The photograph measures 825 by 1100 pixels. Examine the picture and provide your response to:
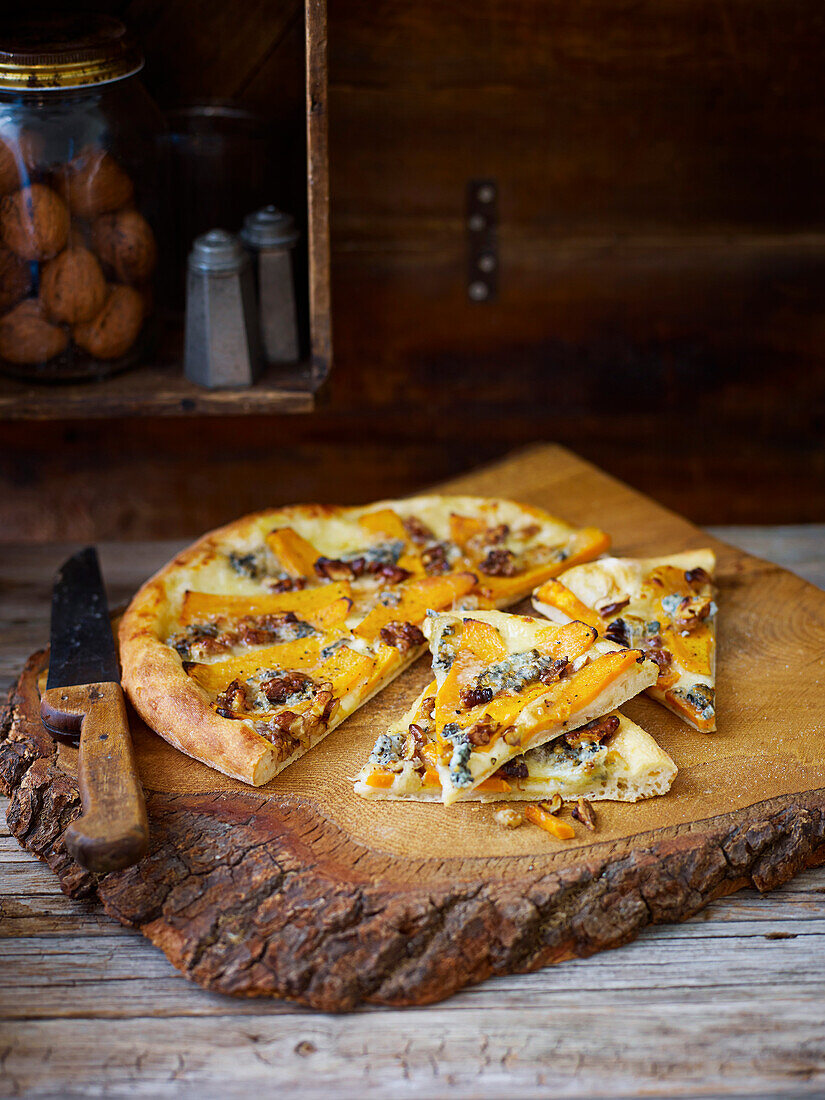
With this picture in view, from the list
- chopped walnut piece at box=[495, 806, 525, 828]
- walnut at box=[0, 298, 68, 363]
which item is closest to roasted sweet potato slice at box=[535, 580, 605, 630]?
chopped walnut piece at box=[495, 806, 525, 828]

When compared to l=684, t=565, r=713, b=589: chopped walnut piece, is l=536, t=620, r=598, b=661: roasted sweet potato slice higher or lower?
higher

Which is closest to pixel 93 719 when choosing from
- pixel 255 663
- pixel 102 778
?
pixel 102 778

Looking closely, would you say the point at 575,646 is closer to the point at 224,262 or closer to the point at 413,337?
the point at 224,262

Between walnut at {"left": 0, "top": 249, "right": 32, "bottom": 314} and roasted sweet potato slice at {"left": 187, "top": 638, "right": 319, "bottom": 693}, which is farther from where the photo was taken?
walnut at {"left": 0, "top": 249, "right": 32, "bottom": 314}

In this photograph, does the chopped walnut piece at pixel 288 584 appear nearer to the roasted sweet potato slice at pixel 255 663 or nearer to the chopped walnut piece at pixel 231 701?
the roasted sweet potato slice at pixel 255 663

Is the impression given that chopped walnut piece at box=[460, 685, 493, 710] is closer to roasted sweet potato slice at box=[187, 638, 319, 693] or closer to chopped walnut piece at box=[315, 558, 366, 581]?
roasted sweet potato slice at box=[187, 638, 319, 693]

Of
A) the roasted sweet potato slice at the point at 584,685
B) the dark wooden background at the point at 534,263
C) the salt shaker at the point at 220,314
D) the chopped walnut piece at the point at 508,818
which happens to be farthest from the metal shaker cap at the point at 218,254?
the chopped walnut piece at the point at 508,818

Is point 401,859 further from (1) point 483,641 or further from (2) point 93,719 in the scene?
(2) point 93,719
